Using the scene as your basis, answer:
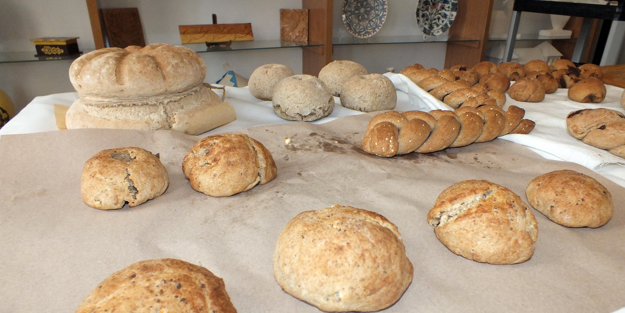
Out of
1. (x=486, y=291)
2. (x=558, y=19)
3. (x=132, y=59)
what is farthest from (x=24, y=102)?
(x=558, y=19)

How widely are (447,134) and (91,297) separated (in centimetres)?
159

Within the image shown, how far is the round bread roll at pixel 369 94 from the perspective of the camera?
2371mm

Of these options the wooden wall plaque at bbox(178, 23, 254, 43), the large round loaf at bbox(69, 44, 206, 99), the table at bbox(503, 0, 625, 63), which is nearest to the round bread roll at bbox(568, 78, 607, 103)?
the table at bbox(503, 0, 625, 63)

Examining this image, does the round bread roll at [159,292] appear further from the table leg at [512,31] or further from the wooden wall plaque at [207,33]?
the table leg at [512,31]

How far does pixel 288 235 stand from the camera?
3.73ft

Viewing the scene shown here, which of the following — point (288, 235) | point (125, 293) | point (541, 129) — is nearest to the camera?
point (125, 293)

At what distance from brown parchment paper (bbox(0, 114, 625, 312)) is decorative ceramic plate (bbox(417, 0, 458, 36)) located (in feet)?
9.38

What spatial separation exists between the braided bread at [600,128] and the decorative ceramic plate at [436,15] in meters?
2.58

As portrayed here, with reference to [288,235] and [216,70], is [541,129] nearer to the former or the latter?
[288,235]

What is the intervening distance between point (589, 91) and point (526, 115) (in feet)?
1.84

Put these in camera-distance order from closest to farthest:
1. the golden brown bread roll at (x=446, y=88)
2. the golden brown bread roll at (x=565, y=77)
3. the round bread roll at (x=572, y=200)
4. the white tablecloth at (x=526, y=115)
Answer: the round bread roll at (x=572, y=200) < the white tablecloth at (x=526, y=115) < the golden brown bread roll at (x=446, y=88) < the golden brown bread roll at (x=565, y=77)

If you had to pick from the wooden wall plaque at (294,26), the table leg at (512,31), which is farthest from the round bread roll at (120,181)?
the table leg at (512,31)

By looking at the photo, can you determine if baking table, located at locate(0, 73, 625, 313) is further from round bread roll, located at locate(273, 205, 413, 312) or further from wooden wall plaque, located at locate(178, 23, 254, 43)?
wooden wall plaque, located at locate(178, 23, 254, 43)

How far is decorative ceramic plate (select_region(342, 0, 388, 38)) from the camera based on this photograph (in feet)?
13.6
